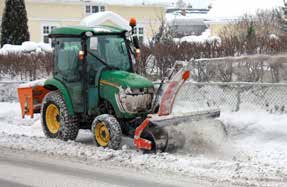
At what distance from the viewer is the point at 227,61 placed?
1315 centimetres

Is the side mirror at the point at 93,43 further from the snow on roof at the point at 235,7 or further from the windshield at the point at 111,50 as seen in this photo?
the snow on roof at the point at 235,7

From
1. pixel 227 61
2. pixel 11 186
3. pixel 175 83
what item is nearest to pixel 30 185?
pixel 11 186

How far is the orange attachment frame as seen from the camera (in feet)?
40.9

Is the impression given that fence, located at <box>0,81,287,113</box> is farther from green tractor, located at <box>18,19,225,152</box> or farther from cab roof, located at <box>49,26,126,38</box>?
cab roof, located at <box>49,26,126,38</box>

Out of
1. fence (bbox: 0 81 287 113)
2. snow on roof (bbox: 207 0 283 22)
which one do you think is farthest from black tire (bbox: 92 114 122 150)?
snow on roof (bbox: 207 0 283 22)

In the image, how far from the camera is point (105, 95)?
35.2ft

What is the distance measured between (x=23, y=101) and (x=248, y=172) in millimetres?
6039

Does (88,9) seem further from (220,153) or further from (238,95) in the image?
(220,153)

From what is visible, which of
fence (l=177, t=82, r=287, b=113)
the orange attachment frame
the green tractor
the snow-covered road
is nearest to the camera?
the snow-covered road

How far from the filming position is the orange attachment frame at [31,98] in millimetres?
12477

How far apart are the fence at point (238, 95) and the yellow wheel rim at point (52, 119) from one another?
297 centimetres

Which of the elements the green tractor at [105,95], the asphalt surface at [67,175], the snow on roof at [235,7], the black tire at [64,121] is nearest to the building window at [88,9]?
the snow on roof at [235,7]

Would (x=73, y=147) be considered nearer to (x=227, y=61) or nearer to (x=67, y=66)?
(x=67, y=66)

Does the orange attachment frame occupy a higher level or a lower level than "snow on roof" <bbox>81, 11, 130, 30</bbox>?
lower
